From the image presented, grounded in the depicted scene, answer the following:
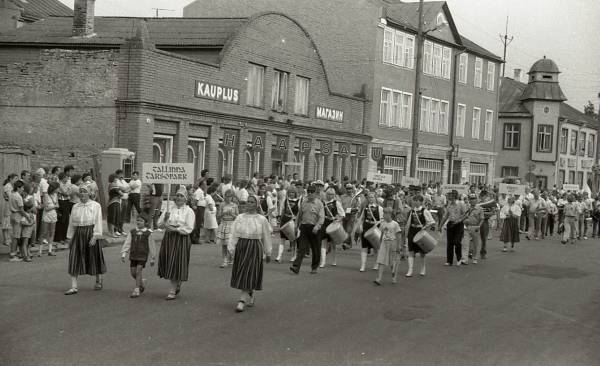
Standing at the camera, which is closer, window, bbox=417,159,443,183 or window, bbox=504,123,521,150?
window, bbox=417,159,443,183

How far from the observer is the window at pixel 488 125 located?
53.6 m

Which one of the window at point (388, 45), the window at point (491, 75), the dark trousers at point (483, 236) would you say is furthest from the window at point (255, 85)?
the window at point (491, 75)

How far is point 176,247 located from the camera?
11.5 metres

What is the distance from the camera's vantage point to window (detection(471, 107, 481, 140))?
51969mm

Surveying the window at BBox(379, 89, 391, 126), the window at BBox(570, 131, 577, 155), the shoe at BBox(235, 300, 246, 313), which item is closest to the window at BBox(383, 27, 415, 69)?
the window at BBox(379, 89, 391, 126)

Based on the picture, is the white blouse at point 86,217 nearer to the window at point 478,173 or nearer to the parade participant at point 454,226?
the parade participant at point 454,226

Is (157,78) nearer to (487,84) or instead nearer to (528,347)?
(528,347)

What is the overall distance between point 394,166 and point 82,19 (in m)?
20.8

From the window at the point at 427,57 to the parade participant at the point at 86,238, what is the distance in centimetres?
3561

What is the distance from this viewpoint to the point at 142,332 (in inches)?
353

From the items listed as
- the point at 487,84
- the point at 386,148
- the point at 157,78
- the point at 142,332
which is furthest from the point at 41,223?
the point at 487,84

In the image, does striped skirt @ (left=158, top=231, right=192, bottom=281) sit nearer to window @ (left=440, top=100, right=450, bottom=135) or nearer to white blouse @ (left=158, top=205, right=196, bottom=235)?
white blouse @ (left=158, top=205, right=196, bottom=235)

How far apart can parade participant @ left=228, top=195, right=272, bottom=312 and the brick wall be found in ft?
48.8

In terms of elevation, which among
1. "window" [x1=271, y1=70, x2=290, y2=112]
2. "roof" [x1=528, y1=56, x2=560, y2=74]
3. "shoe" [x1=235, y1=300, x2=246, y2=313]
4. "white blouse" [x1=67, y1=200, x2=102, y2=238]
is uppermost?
"roof" [x1=528, y1=56, x2=560, y2=74]
